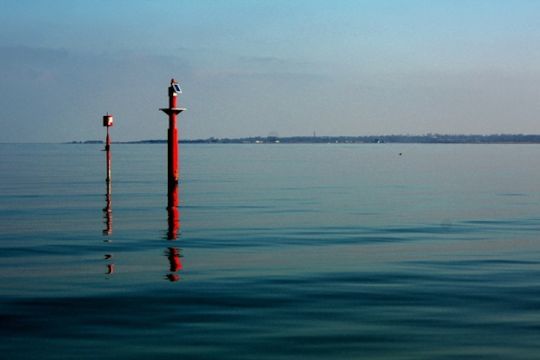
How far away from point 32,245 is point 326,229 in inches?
371

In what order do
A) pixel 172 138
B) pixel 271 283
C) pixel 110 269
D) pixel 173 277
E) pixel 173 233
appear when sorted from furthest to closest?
1. pixel 172 138
2. pixel 173 233
3. pixel 110 269
4. pixel 173 277
5. pixel 271 283

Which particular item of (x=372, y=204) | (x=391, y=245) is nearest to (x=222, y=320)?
(x=391, y=245)

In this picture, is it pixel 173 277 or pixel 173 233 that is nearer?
pixel 173 277

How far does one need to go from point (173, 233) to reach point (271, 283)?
1041 cm

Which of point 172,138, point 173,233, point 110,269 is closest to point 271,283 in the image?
point 110,269

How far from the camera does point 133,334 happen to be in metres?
13.2

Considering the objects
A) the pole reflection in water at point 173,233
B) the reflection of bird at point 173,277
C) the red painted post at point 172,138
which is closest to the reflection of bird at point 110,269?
the pole reflection in water at point 173,233

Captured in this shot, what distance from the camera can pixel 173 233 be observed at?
27844 millimetres

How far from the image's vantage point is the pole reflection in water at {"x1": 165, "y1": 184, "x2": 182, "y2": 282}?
19.5m

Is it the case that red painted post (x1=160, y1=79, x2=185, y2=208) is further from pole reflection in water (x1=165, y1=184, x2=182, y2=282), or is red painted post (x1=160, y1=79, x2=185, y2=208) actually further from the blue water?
the blue water

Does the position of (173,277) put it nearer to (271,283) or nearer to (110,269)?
(110,269)

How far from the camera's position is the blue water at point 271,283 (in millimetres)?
12766

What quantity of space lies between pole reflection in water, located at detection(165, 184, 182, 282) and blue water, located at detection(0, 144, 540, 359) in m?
0.05

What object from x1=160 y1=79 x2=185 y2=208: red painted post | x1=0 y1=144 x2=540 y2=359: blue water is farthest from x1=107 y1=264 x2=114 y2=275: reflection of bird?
x1=160 y1=79 x2=185 y2=208: red painted post
